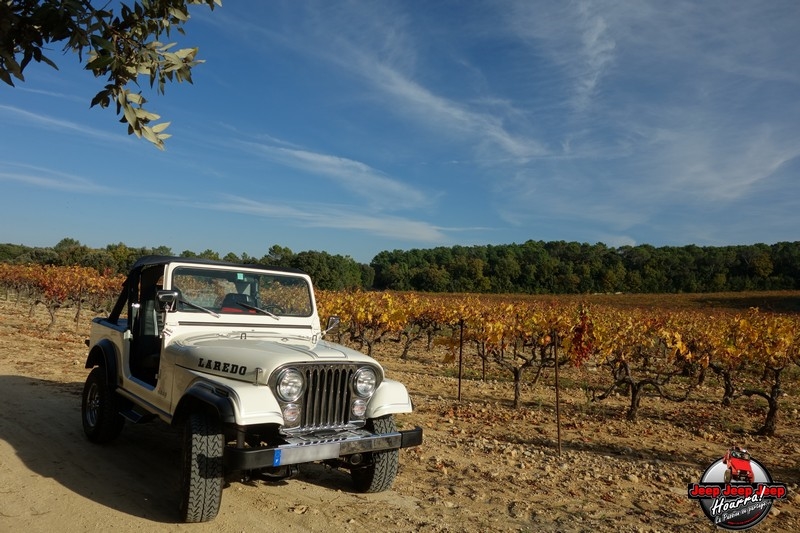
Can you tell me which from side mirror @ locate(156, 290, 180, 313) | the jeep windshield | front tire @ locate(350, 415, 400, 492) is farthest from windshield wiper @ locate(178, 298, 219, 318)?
front tire @ locate(350, 415, 400, 492)

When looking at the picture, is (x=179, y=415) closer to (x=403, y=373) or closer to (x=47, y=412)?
(x=47, y=412)

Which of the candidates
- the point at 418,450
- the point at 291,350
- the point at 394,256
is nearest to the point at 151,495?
the point at 291,350

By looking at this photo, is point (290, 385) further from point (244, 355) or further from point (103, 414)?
point (103, 414)

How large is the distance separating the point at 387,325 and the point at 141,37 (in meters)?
14.4

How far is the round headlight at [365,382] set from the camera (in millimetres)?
4298

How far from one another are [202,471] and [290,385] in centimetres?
82

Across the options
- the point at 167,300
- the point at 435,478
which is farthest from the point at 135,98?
the point at 435,478

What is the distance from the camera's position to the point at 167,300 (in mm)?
4602

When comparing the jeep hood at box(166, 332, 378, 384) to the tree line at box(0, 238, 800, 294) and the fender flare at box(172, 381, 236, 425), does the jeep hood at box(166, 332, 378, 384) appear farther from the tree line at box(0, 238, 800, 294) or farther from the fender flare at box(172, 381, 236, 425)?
the tree line at box(0, 238, 800, 294)

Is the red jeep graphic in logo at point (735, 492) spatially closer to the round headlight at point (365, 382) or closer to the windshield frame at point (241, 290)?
the round headlight at point (365, 382)

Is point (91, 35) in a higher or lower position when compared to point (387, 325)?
higher

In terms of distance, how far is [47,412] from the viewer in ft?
22.6

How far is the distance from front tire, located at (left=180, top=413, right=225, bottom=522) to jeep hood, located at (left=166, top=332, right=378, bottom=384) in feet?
1.38

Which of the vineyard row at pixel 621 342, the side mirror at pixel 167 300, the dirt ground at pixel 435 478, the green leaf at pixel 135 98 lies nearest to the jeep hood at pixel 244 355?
the side mirror at pixel 167 300
